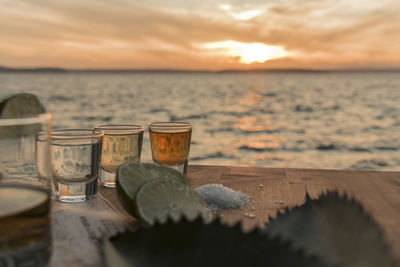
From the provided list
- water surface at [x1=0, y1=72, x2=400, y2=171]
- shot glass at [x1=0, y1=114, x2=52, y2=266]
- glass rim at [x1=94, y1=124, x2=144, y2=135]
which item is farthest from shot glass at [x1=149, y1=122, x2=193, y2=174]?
water surface at [x1=0, y1=72, x2=400, y2=171]

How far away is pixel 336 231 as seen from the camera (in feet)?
1.93

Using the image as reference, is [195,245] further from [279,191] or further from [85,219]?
[279,191]

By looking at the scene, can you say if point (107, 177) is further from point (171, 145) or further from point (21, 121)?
point (21, 121)

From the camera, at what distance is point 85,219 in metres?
0.95

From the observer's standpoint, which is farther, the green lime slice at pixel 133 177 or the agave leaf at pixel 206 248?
the green lime slice at pixel 133 177

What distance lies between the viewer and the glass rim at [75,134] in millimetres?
1156

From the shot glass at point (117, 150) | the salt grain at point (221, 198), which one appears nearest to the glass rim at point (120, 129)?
the shot glass at point (117, 150)

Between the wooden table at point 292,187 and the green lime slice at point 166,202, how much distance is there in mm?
99

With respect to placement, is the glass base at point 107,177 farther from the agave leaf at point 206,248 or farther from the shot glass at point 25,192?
the agave leaf at point 206,248

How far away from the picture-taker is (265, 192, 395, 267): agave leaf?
508 mm

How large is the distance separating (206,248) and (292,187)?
2.75 ft

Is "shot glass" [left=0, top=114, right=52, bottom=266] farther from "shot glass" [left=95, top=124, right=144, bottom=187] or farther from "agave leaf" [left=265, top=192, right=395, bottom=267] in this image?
"shot glass" [left=95, top=124, right=144, bottom=187]

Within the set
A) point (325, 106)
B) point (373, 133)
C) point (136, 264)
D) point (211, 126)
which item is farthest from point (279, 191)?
point (325, 106)

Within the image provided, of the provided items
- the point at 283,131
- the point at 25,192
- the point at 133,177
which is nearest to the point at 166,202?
the point at 133,177
